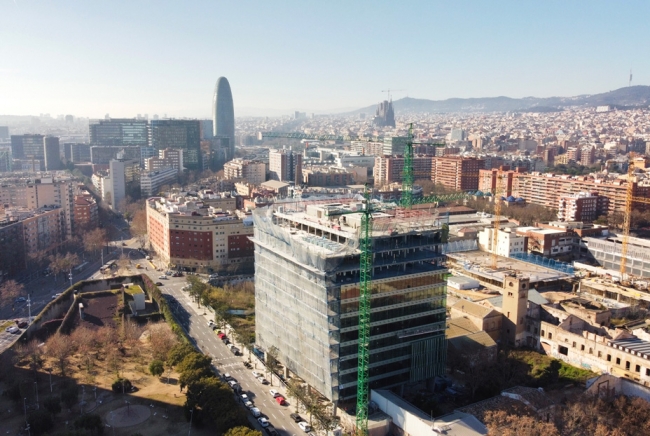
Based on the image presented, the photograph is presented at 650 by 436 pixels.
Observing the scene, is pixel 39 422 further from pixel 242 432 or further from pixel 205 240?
pixel 205 240

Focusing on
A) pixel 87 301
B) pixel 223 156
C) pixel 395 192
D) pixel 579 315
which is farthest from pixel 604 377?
pixel 223 156

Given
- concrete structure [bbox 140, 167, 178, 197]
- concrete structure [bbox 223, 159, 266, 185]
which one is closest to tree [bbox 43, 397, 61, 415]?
concrete structure [bbox 140, 167, 178, 197]

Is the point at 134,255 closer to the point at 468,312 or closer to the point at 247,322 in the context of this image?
the point at 247,322

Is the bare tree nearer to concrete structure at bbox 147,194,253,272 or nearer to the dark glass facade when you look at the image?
concrete structure at bbox 147,194,253,272

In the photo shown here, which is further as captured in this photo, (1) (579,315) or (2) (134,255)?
(2) (134,255)

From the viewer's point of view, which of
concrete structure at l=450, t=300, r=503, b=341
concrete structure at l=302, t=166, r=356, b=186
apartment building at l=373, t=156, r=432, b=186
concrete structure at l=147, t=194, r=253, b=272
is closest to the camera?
concrete structure at l=450, t=300, r=503, b=341
